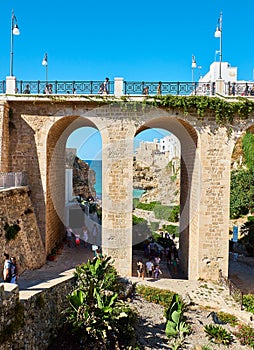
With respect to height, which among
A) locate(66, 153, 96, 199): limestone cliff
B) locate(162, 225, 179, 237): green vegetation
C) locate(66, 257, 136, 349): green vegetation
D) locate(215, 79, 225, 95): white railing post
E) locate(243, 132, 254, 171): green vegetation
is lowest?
locate(162, 225, 179, 237): green vegetation

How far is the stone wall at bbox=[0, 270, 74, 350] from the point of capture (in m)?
5.93

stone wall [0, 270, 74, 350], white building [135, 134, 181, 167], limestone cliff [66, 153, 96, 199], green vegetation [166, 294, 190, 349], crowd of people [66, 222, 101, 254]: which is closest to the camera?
stone wall [0, 270, 74, 350]

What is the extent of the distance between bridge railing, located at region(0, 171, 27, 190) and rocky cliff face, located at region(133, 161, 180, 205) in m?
22.4

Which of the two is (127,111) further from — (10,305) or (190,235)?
(10,305)

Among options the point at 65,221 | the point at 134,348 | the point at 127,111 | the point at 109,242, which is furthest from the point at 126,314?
→ the point at 65,221

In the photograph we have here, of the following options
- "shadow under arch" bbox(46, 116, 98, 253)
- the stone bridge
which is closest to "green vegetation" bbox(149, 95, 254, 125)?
the stone bridge

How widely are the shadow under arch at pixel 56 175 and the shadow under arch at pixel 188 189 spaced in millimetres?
3267

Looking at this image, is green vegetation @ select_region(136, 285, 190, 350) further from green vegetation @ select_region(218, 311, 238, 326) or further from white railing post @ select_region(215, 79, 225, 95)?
white railing post @ select_region(215, 79, 225, 95)

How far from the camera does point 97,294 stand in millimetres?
7789

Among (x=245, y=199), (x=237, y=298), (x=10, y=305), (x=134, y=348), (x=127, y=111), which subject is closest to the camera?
(x=10, y=305)

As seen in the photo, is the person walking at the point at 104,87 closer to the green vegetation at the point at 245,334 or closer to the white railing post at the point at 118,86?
the white railing post at the point at 118,86

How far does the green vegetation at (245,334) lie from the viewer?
27.4 feet

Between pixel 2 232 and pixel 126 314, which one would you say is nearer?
pixel 126 314

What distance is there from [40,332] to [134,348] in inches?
91.0
